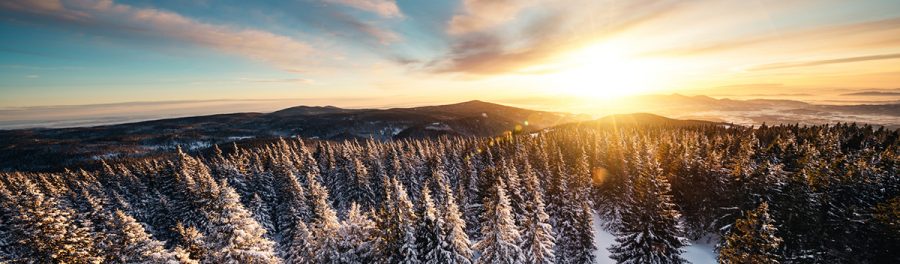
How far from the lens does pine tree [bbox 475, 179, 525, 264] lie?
2169cm

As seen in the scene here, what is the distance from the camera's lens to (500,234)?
21906 mm

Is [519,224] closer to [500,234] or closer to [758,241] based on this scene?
[500,234]

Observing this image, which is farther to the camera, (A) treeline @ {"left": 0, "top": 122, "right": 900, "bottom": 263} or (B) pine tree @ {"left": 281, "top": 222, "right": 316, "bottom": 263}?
(B) pine tree @ {"left": 281, "top": 222, "right": 316, "bottom": 263}

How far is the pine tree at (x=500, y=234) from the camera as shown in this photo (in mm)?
21688

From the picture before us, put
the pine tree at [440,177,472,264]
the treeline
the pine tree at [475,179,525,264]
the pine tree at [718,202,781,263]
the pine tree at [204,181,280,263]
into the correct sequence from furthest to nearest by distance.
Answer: the pine tree at [475,179,525,264], the pine tree at [440,177,472,264], the treeline, the pine tree at [204,181,280,263], the pine tree at [718,202,781,263]

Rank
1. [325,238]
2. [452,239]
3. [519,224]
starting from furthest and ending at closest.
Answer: [519,224] → [325,238] → [452,239]

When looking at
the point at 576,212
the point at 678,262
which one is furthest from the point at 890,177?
A: the point at 576,212

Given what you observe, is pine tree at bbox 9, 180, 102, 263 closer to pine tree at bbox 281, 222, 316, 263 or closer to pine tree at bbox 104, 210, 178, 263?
pine tree at bbox 104, 210, 178, 263

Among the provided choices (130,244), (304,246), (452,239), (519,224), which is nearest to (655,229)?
(519,224)

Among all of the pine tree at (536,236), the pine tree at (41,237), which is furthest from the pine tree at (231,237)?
the pine tree at (536,236)

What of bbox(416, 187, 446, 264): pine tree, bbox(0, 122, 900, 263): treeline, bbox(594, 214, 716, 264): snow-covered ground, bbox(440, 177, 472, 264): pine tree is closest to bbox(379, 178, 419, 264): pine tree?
bbox(0, 122, 900, 263): treeline

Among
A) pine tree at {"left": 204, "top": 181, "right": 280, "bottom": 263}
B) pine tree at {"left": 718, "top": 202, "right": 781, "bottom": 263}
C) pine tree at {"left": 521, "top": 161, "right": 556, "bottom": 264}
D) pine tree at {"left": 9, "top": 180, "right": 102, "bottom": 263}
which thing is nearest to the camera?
pine tree at {"left": 718, "top": 202, "right": 781, "bottom": 263}

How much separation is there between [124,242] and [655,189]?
3438cm

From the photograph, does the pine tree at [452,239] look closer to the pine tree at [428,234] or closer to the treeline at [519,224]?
the treeline at [519,224]
